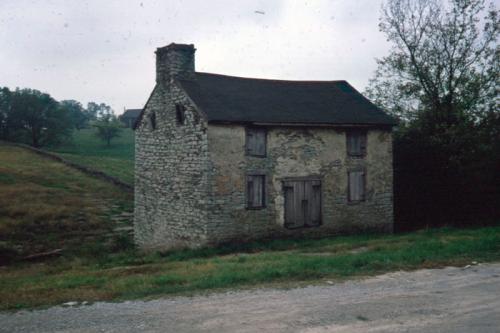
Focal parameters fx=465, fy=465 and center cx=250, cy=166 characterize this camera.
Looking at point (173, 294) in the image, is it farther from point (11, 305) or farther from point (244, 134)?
point (244, 134)

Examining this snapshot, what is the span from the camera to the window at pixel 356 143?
64.3ft

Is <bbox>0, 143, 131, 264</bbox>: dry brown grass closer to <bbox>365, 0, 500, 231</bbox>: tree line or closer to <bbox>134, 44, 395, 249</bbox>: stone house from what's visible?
<bbox>134, 44, 395, 249</bbox>: stone house

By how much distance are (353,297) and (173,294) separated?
11.6ft

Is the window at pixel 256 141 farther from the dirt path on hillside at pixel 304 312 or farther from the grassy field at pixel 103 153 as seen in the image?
the grassy field at pixel 103 153

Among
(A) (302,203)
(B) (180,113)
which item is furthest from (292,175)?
(B) (180,113)

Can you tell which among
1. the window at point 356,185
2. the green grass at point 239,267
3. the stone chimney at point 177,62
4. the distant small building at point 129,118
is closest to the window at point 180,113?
the stone chimney at point 177,62

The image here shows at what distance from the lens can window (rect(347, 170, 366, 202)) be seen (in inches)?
769

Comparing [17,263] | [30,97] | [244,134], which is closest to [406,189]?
[244,134]

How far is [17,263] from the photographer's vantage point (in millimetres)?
17641

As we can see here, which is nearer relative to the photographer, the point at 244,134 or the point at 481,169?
the point at 244,134

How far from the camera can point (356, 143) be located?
64.9ft

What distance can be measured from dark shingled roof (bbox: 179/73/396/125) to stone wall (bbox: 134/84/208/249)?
95 centimetres

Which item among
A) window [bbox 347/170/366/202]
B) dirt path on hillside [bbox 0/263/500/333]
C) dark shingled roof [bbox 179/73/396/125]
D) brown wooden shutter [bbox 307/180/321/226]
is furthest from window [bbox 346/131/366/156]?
dirt path on hillside [bbox 0/263/500/333]

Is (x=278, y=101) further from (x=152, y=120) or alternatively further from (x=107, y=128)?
(x=107, y=128)
